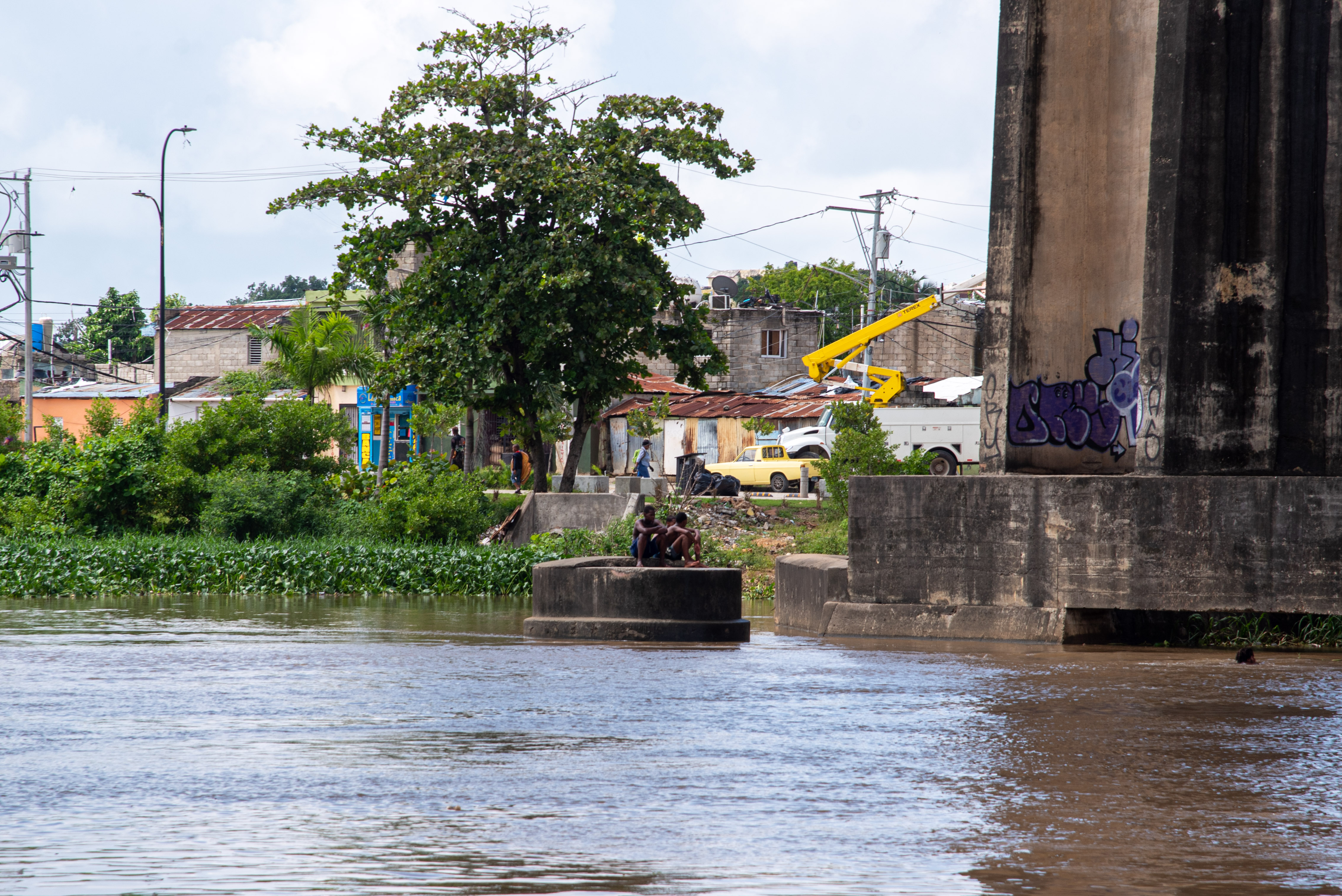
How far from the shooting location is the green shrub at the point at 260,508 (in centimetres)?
2773

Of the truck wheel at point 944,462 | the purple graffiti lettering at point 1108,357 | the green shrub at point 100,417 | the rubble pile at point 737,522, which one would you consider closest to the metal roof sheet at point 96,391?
the green shrub at point 100,417

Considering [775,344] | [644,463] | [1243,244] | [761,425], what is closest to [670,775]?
[1243,244]

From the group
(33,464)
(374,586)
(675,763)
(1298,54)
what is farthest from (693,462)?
(675,763)

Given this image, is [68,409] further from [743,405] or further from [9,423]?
[743,405]

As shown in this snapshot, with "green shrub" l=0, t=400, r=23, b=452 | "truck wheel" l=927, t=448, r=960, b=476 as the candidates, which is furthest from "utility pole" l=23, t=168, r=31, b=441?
"truck wheel" l=927, t=448, r=960, b=476

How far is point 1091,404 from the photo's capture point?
47.1ft

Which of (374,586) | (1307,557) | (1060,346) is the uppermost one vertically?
(1060,346)

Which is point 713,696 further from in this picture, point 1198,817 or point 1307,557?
point 1307,557

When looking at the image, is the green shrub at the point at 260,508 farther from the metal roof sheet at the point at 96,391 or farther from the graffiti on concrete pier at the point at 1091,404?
the metal roof sheet at the point at 96,391

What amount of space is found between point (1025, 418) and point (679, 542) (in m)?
4.17

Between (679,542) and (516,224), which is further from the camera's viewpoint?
(516,224)

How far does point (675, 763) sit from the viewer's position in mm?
7309

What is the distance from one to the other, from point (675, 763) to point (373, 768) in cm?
161

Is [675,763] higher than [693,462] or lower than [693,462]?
lower
